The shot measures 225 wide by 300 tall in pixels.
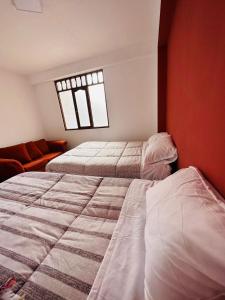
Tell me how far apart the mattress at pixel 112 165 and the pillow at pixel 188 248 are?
3.60ft

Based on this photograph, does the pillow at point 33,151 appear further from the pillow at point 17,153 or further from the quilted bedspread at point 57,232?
the quilted bedspread at point 57,232

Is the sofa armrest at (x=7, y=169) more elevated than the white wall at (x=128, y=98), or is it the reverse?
the white wall at (x=128, y=98)

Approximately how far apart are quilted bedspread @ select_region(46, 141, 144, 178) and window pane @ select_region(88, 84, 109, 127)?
1296 mm

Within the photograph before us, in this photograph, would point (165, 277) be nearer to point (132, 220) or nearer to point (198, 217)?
point (198, 217)

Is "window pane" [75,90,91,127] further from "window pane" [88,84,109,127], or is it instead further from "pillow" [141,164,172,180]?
"pillow" [141,164,172,180]

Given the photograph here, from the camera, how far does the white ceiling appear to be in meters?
1.73

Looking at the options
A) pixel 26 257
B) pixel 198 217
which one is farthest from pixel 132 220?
pixel 26 257

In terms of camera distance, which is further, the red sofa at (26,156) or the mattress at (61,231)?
the red sofa at (26,156)

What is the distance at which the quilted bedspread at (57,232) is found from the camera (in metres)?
0.68

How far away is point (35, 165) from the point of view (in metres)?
3.26

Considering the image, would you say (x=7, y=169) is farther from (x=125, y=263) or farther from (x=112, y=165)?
(x=125, y=263)

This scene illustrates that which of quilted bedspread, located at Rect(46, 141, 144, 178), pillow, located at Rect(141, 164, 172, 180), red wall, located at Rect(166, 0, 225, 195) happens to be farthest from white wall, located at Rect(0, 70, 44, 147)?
red wall, located at Rect(166, 0, 225, 195)

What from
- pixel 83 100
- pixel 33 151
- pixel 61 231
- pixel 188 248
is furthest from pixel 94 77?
pixel 188 248

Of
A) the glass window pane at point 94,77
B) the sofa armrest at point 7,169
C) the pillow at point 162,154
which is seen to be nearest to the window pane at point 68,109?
the glass window pane at point 94,77
